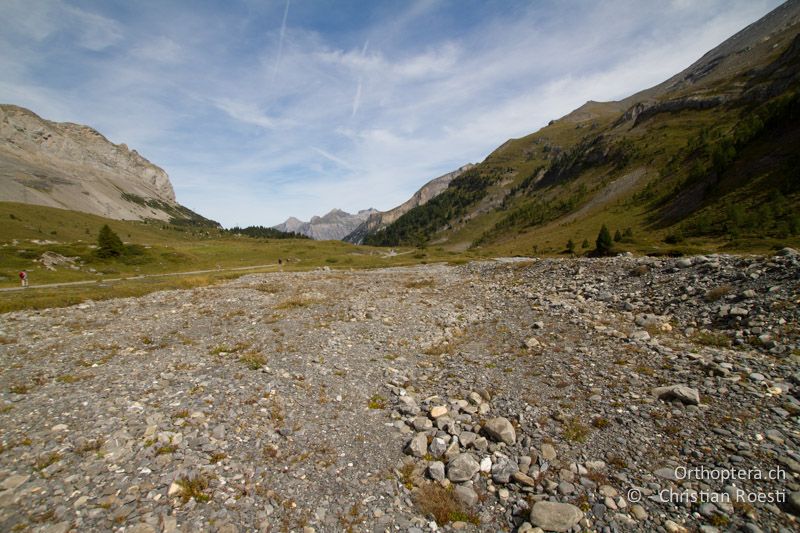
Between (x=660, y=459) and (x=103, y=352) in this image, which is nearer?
(x=660, y=459)

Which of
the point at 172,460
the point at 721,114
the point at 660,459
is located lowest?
the point at 660,459

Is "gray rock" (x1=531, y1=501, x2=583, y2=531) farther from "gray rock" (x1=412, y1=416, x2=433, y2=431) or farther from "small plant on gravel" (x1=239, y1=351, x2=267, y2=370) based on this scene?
"small plant on gravel" (x1=239, y1=351, x2=267, y2=370)

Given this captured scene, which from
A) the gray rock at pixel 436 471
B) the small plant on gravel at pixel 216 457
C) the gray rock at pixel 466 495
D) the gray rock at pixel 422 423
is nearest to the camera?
the gray rock at pixel 466 495

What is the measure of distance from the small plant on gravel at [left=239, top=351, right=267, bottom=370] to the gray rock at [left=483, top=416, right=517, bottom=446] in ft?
35.2

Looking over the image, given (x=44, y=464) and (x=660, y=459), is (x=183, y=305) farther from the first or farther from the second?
(x=660, y=459)

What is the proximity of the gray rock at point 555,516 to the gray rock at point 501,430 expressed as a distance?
238 cm

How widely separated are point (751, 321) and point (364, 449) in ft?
64.5

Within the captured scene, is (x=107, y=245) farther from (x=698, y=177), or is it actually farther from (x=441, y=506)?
(x=698, y=177)

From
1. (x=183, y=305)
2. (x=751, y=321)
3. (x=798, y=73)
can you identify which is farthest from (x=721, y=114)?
(x=183, y=305)

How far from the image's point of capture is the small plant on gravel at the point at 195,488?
760 cm

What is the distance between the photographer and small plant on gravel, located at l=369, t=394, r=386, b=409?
1226 cm

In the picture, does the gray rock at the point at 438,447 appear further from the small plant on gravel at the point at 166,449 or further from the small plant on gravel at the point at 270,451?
the small plant on gravel at the point at 166,449

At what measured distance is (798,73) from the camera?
118 metres

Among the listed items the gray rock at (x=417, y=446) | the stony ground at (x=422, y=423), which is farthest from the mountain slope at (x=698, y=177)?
the gray rock at (x=417, y=446)
